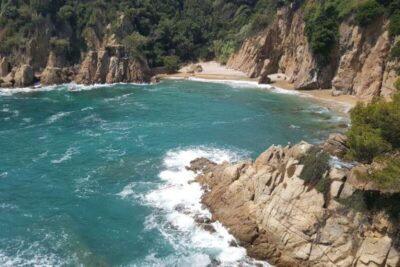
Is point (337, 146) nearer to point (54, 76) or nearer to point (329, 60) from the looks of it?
point (329, 60)

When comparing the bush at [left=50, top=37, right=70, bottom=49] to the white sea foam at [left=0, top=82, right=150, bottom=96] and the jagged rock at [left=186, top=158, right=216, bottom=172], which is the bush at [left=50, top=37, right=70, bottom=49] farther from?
the jagged rock at [left=186, top=158, right=216, bottom=172]

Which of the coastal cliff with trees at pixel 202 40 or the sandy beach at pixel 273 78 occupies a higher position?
the coastal cliff with trees at pixel 202 40

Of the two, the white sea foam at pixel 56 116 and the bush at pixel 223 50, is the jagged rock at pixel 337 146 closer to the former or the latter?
the white sea foam at pixel 56 116

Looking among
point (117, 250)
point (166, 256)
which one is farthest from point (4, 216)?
point (166, 256)

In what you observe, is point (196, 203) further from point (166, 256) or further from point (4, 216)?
point (4, 216)

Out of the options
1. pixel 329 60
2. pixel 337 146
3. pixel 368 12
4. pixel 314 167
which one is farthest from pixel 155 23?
pixel 314 167

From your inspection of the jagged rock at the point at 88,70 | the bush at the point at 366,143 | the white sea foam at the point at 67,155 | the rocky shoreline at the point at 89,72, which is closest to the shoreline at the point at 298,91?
the rocky shoreline at the point at 89,72
